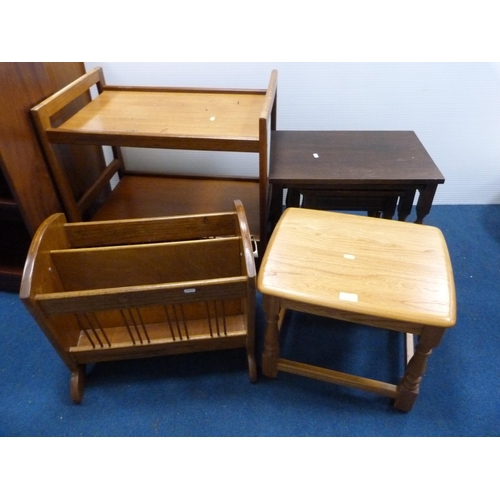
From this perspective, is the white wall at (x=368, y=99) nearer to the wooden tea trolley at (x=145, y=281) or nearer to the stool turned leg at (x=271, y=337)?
the wooden tea trolley at (x=145, y=281)

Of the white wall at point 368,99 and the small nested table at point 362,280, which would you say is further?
the white wall at point 368,99

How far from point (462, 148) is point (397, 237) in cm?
99

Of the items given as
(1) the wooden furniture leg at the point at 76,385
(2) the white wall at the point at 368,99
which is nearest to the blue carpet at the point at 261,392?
(1) the wooden furniture leg at the point at 76,385

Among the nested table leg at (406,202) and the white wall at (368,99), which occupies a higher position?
the white wall at (368,99)

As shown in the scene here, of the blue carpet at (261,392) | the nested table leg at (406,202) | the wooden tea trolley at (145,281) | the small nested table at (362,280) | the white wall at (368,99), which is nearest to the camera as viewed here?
the small nested table at (362,280)

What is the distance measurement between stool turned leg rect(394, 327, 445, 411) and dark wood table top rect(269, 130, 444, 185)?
0.49 metres

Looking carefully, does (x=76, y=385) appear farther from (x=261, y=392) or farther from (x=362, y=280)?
(x=362, y=280)

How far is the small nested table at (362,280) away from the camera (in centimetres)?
81

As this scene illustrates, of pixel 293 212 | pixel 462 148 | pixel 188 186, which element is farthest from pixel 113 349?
pixel 462 148

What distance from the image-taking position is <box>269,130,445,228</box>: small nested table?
1099 millimetres

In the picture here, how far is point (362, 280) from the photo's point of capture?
0.86m

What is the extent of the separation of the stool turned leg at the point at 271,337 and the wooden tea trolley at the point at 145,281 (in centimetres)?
4

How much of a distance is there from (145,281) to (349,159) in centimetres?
78

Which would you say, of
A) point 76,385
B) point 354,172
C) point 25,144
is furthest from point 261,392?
point 25,144
